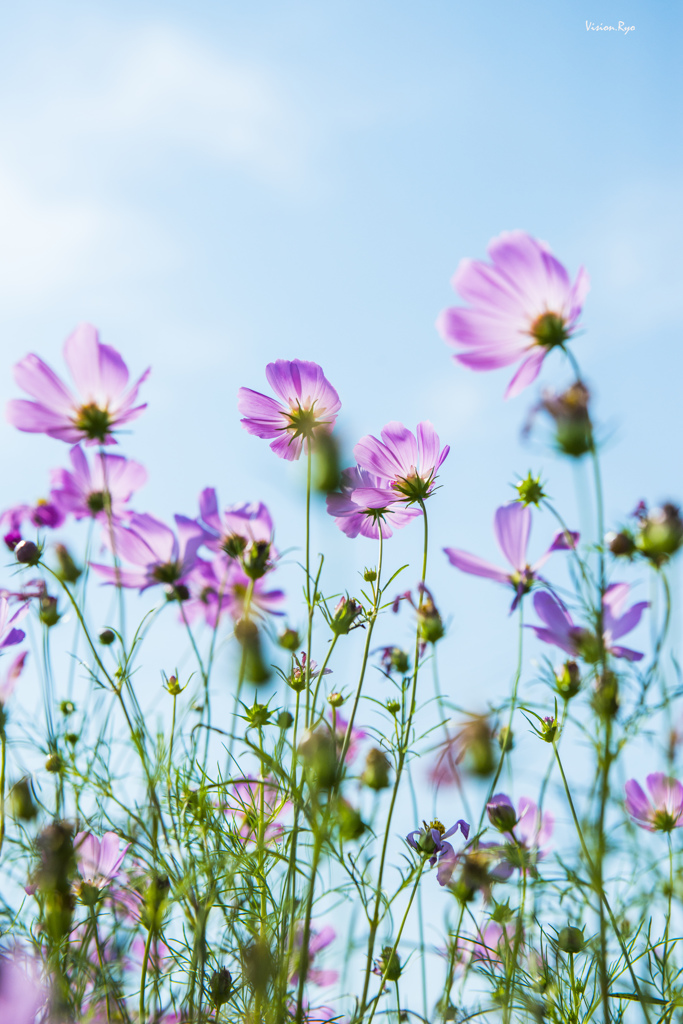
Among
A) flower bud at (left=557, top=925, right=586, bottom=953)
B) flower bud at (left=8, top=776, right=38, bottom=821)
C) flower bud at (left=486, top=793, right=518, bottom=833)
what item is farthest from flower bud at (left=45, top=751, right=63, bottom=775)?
flower bud at (left=557, top=925, right=586, bottom=953)

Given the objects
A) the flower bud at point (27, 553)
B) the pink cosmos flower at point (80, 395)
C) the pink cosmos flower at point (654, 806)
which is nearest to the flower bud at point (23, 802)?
the flower bud at point (27, 553)

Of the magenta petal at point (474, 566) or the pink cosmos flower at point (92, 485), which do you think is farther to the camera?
the pink cosmos flower at point (92, 485)

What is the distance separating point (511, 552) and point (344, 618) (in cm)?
24

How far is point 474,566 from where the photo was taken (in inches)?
37.1

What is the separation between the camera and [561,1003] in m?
0.90

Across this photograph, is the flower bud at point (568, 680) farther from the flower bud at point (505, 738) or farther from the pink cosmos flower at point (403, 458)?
the pink cosmos flower at point (403, 458)

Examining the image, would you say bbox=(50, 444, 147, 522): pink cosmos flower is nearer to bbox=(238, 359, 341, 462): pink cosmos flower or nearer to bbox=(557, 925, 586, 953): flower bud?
bbox=(238, 359, 341, 462): pink cosmos flower

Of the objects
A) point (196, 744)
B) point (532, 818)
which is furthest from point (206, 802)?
point (532, 818)

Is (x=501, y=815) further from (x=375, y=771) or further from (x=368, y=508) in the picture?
(x=368, y=508)

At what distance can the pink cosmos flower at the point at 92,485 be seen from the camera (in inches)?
43.3

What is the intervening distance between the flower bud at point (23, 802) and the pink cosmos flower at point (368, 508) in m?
0.48

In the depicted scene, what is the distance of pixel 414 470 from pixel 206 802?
485 mm

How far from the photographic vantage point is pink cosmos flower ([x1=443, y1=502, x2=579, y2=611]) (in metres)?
0.92

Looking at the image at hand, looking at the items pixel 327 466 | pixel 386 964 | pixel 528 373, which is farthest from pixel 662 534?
pixel 386 964
